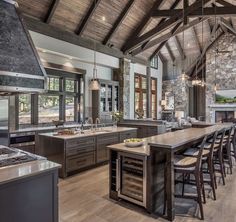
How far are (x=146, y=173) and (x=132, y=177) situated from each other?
32cm

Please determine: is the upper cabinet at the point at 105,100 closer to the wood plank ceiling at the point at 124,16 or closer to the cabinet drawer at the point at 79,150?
the wood plank ceiling at the point at 124,16

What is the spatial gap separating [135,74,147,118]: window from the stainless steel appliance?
24.1ft

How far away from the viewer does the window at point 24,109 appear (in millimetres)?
5969

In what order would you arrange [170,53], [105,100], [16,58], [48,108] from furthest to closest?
[170,53] < [105,100] < [48,108] < [16,58]

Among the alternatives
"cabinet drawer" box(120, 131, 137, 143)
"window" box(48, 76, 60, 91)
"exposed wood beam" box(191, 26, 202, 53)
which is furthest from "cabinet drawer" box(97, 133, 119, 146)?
"exposed wood beam" box(191, 26, 202, 53)

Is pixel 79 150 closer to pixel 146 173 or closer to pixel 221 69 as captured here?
pixel 146 173

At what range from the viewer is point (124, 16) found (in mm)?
7379

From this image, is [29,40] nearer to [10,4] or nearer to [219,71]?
[10,4]

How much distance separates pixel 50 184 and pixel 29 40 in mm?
1682

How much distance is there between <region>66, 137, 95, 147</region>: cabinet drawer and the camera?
4469mm

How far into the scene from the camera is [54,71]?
673cm

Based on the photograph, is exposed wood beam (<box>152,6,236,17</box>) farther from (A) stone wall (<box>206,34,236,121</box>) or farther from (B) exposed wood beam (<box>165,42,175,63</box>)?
(A) stone wall (<box>206,34,236,121</box>)

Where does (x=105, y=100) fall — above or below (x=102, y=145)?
above

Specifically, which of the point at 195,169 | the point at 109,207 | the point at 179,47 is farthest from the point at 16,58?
the point at 179,47
